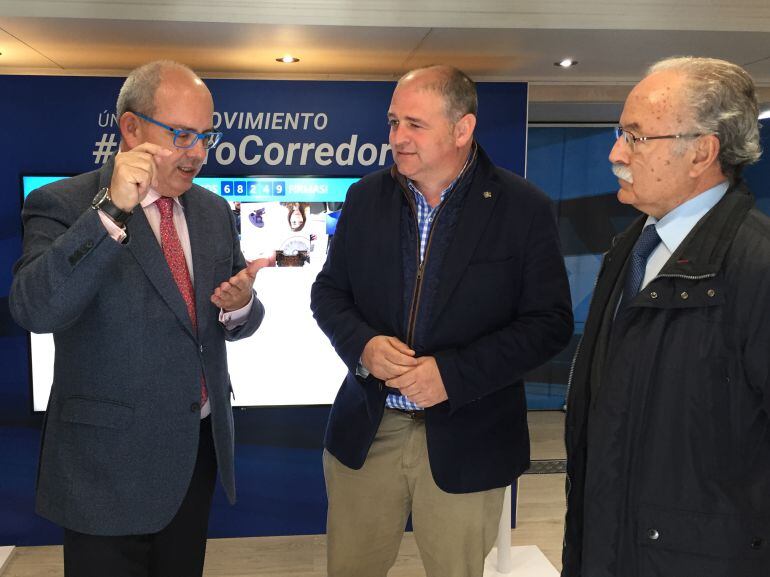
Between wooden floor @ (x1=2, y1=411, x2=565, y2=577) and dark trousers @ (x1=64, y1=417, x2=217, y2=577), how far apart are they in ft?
5.54

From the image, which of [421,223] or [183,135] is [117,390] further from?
[421,223]

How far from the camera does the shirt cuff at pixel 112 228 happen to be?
1639 mm

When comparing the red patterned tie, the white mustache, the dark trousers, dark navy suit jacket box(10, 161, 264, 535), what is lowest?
the dark trousers

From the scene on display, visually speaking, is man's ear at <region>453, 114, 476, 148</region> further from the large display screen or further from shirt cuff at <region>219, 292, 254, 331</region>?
the large display screen

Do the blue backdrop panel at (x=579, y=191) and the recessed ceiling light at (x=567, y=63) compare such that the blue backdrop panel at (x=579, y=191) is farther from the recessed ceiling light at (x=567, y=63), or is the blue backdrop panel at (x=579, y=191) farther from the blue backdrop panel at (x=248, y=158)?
the blue backdrop panel at (x=248, y=158)

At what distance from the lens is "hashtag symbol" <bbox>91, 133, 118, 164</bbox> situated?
365 cm

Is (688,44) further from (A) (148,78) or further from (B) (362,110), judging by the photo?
(A) (148,78)

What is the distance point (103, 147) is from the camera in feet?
12.0

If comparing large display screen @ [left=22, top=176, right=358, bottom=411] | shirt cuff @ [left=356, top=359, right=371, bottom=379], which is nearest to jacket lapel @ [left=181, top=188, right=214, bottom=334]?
shirt cuff @ [left=356, top=359, right=371, bottom=379]

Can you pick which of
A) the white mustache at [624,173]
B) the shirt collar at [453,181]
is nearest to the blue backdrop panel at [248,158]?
the shirt collar at [453,181]

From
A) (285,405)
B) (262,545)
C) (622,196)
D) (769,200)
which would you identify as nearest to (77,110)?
(285,405)

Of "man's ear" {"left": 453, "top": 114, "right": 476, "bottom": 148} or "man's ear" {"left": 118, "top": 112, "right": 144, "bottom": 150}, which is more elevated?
"man's ear" {"left": 453, "top": 114, "right": 476, "bottom": 148}

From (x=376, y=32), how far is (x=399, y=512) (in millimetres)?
1989

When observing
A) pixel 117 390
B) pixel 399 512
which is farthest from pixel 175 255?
pixel 399 512
